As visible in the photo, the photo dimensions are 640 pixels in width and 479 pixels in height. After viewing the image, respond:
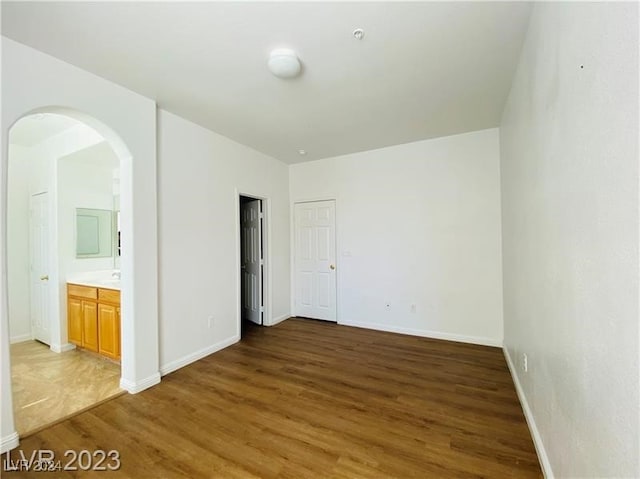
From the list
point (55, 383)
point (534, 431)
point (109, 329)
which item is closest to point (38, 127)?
point (109, 329)

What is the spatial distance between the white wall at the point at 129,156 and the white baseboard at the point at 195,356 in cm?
19

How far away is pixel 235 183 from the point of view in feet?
12.6

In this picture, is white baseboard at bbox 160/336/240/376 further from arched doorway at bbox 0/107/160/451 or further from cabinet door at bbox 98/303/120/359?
cabinet door at bbox 98/303/120/359

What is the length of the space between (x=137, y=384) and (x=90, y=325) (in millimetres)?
1293

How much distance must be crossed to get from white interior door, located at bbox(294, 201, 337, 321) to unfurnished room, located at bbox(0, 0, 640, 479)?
0.05 meters

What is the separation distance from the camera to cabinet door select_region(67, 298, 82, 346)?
3350mm

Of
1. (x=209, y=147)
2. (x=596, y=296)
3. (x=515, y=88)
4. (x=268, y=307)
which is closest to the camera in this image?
(x=596, y=296)

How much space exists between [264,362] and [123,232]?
6.54 ft

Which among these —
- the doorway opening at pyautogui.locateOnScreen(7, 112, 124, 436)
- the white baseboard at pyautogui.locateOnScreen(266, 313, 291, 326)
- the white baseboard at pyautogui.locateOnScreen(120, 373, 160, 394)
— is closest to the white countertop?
the doorway opening at pyautogui.locateOnScreen(7, 112, 124, 436)

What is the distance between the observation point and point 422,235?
12.9ft

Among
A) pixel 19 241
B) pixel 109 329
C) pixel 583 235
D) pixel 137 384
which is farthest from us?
pixel 19 241

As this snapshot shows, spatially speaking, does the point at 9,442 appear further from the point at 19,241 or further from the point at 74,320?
the point at 19,241

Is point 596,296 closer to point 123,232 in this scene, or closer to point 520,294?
point 520,294

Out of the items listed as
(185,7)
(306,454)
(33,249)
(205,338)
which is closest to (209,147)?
(185,7)
